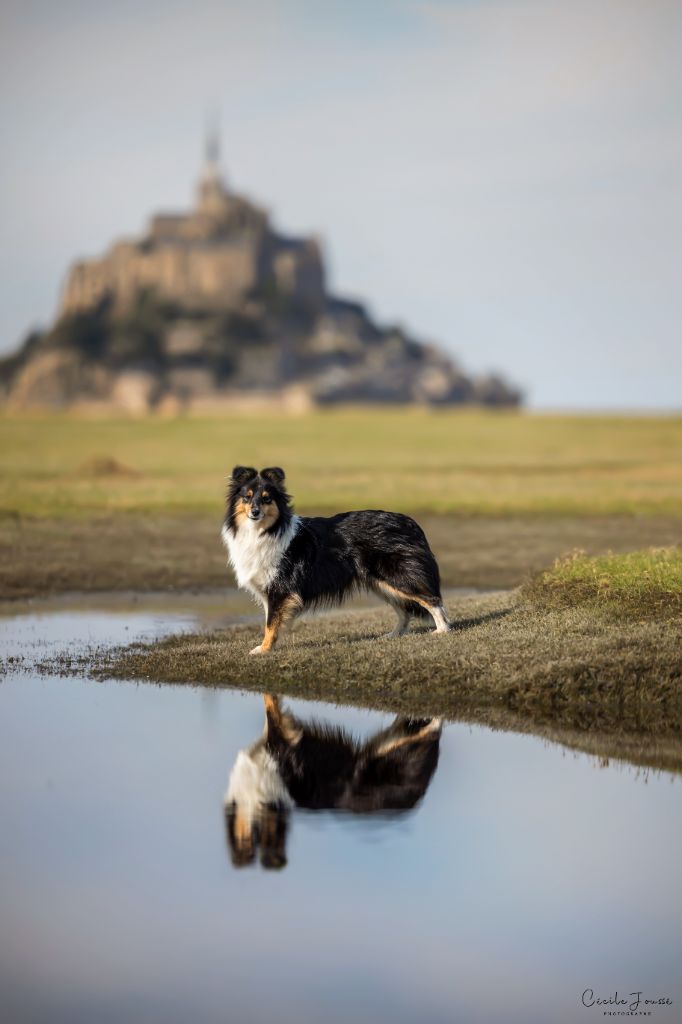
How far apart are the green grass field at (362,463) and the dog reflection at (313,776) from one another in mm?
24696

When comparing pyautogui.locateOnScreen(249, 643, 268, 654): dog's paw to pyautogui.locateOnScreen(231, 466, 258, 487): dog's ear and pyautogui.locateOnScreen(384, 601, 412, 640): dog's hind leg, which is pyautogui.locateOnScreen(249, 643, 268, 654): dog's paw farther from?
pyautogui.locateOnScreen(231, 466, 258, 487): dog's ear

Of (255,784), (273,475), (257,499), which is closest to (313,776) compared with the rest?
(255,784)

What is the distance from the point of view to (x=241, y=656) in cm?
1440

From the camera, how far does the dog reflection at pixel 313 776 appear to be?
8750 mm

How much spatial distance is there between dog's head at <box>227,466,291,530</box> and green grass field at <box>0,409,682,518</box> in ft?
70.7

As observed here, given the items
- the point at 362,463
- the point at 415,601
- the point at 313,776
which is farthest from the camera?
the point at 362,463

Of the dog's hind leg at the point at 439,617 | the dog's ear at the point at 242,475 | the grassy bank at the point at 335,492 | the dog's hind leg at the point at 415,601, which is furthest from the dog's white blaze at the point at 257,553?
the grassy bank at the point at 335,492

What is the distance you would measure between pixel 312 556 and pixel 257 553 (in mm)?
631

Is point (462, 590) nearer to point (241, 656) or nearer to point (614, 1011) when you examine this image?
point (241, 656)

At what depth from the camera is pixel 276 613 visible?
1440cm

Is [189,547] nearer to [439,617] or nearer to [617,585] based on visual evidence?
[617,585]

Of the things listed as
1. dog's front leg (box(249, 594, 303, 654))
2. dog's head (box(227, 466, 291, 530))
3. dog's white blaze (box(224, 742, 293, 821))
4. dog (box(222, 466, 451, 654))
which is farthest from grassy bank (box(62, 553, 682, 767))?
dog's white blaze (box(224, 742, 293, 821))

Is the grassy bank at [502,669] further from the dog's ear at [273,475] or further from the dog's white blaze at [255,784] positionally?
the dog's white blaze at [255,784]

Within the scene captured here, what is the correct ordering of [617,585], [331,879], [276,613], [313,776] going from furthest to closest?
[617,585] < [276,613] < [313,776] < [331,879]
